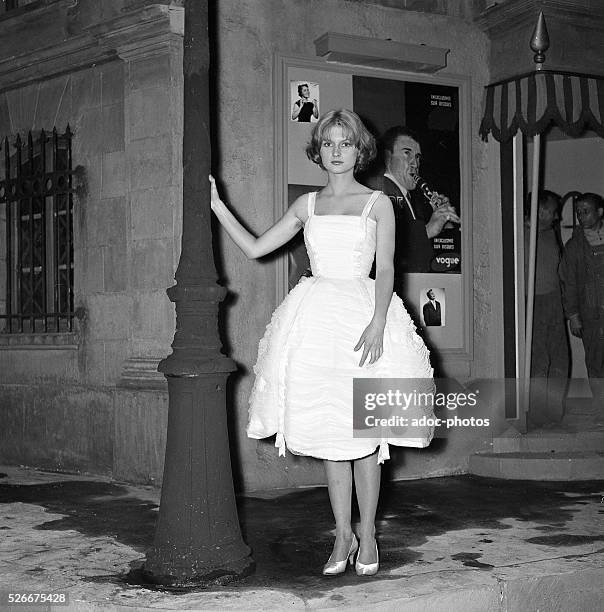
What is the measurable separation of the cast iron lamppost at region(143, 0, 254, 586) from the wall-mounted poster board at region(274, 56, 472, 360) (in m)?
2.93

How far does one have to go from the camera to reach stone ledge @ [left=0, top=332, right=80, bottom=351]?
8266 mm

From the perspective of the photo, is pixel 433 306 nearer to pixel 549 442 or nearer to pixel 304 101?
pixel 549 442

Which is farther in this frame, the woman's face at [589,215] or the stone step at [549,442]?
the woman's face at [589,215]

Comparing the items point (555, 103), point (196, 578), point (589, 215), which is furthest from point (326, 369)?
point (589, 215)

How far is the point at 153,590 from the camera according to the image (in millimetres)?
4293

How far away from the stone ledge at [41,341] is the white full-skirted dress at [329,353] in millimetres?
3973

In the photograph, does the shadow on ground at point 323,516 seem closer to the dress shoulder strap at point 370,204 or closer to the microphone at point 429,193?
the dress shoulder strap at point 370,204

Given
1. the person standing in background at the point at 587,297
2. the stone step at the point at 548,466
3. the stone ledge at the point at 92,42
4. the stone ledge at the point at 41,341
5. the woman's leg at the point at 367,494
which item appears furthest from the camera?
the person standing in background at the point at 587,297

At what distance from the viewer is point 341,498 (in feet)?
15.0

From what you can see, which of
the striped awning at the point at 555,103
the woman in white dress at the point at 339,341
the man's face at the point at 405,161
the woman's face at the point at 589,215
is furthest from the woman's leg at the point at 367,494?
the woman's face at the point at 589,215

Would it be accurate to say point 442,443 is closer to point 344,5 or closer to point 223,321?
point 223,321

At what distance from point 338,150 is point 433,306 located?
11.6 ft

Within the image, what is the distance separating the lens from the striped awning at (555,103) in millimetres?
7578

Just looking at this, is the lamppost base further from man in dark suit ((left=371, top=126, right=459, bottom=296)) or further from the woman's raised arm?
man in dark suit ((left=371, top=126, right=459, bottom=296))
